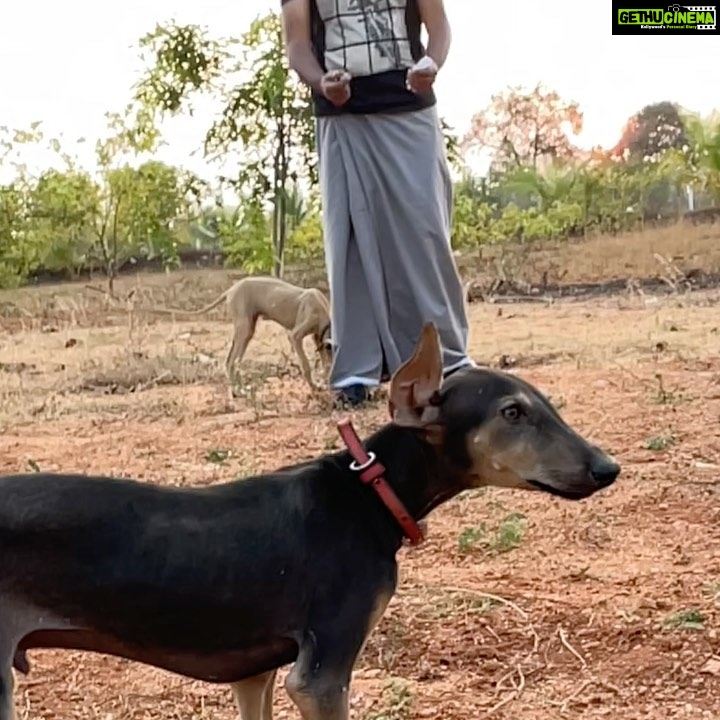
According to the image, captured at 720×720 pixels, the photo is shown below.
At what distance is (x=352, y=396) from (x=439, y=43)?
164cm

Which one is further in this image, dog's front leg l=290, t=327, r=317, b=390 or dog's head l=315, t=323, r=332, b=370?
dog's head l=315, t=323, r=332, b=370

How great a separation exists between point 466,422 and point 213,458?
299 cm

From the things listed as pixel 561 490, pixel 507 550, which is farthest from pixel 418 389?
pixel 507 550

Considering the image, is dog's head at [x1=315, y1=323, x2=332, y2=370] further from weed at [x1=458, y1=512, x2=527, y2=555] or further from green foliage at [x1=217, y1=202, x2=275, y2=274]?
green foliage at [x1=217, y1=202, x2=275, y2=274]

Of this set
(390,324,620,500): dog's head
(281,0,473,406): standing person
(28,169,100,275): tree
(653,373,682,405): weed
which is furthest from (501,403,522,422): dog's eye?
(28,169,100,275): tree

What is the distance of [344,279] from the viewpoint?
17.1ft

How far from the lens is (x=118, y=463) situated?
5.62m

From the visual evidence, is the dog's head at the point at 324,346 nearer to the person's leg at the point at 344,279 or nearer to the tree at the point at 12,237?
the person's leg at the point at 344,279

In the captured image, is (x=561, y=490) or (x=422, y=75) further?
(x=422, y=75)

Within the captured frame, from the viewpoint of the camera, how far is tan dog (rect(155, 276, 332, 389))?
9.17m

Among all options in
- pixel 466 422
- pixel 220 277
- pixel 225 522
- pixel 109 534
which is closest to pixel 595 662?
pixel 466 422

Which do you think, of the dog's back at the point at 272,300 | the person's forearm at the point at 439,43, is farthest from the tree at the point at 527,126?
the person's forearm at the point at 439,43

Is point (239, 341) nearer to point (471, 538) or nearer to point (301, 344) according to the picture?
point (301, 344)

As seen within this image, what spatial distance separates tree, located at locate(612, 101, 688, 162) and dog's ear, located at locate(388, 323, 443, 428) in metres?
23.9
